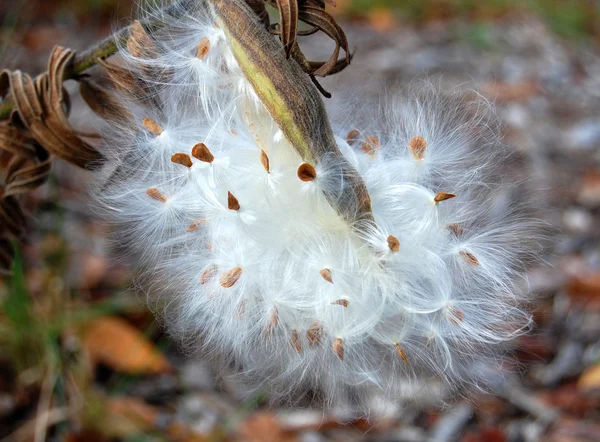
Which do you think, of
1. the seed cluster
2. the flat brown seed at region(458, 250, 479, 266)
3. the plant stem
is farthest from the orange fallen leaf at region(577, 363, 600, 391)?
the plant stem

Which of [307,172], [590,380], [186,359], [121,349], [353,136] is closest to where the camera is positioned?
[307,172]

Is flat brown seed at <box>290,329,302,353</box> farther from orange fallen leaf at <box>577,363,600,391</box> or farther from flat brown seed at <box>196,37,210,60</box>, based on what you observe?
orange fallen leaf at <box>577,363,600,391</box>

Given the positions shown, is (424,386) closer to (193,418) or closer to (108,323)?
(193,418)

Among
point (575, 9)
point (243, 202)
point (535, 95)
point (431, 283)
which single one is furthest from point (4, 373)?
point (575, 9)

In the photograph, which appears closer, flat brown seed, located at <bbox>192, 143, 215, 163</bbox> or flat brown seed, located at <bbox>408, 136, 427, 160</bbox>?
flat brown seed, located at <bbox>192, 143, 215, 163</bbox>

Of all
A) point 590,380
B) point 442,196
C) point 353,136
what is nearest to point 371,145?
point 353,136

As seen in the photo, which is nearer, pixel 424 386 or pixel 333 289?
pixel 333 289

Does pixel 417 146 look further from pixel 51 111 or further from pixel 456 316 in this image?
pixel 51 111
